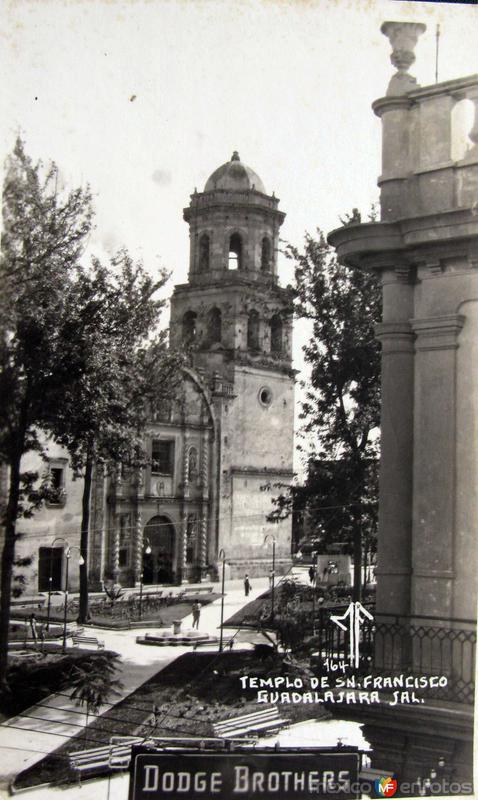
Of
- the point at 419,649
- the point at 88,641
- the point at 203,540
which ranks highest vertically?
the point at 419,649

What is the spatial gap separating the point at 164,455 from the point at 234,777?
22.9m

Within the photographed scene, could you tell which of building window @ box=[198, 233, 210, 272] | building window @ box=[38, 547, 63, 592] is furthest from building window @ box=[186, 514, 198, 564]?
building window @ box=[38, 547, 63, 592]

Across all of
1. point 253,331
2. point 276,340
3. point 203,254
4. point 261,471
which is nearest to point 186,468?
point 261,471

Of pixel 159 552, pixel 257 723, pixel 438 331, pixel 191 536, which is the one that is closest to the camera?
pixel 438 331

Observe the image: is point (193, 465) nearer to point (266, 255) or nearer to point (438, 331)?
point (266, 255)

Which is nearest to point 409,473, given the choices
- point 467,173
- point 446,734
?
point 446,734

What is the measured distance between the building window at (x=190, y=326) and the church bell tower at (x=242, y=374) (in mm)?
51

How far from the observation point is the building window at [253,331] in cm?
2531

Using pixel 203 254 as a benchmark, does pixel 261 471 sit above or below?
below

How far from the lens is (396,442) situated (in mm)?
7406

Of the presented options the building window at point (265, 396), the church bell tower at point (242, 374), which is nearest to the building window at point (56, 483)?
Result: the church bell tower at point (242, 374)

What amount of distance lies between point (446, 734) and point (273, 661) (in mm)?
6461

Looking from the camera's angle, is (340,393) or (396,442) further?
(340,393)

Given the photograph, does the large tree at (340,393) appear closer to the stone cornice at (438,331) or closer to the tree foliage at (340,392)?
the tree foliage at (340,392)
